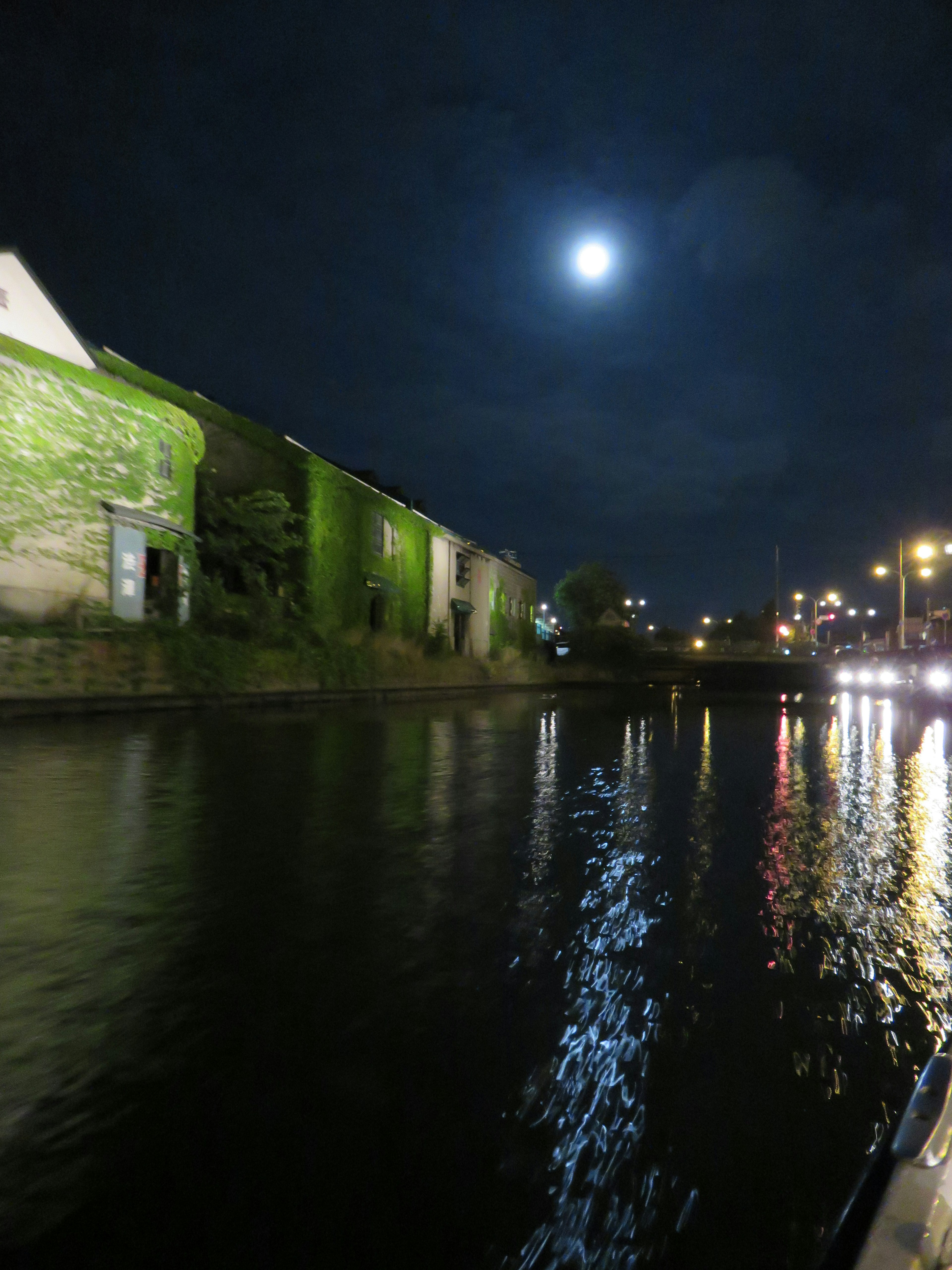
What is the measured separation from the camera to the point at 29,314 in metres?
21.2

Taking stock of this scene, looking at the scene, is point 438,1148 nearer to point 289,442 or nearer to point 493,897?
point 493,897

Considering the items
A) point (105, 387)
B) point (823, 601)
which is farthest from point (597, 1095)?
point (823, 601)

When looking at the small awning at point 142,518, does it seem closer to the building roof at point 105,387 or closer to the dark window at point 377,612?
the building roof at point 105,387

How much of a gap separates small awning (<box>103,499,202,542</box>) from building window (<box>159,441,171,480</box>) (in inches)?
51.7

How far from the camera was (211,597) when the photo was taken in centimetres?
2069

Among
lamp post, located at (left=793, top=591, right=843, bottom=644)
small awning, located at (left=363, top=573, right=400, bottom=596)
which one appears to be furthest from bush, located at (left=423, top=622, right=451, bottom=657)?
lamp post, located at (left=793, top=591, right=843, bottom=644)

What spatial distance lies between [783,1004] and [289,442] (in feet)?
92.8

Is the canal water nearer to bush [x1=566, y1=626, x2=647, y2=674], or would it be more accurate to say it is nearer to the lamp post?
bush [x1=566, y1=626, x2=647, y2=674]

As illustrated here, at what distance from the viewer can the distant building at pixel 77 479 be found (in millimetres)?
18234

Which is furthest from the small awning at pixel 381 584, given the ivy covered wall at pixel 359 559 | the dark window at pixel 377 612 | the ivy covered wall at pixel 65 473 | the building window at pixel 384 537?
the ivy covered wall at pixel 65 473

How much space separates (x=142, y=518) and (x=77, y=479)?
1870 millimetres

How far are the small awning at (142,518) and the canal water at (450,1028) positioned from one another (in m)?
15.6

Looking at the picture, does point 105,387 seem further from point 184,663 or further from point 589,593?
point 589,593

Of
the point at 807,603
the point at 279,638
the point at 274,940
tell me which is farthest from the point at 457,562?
the point at 807,603
